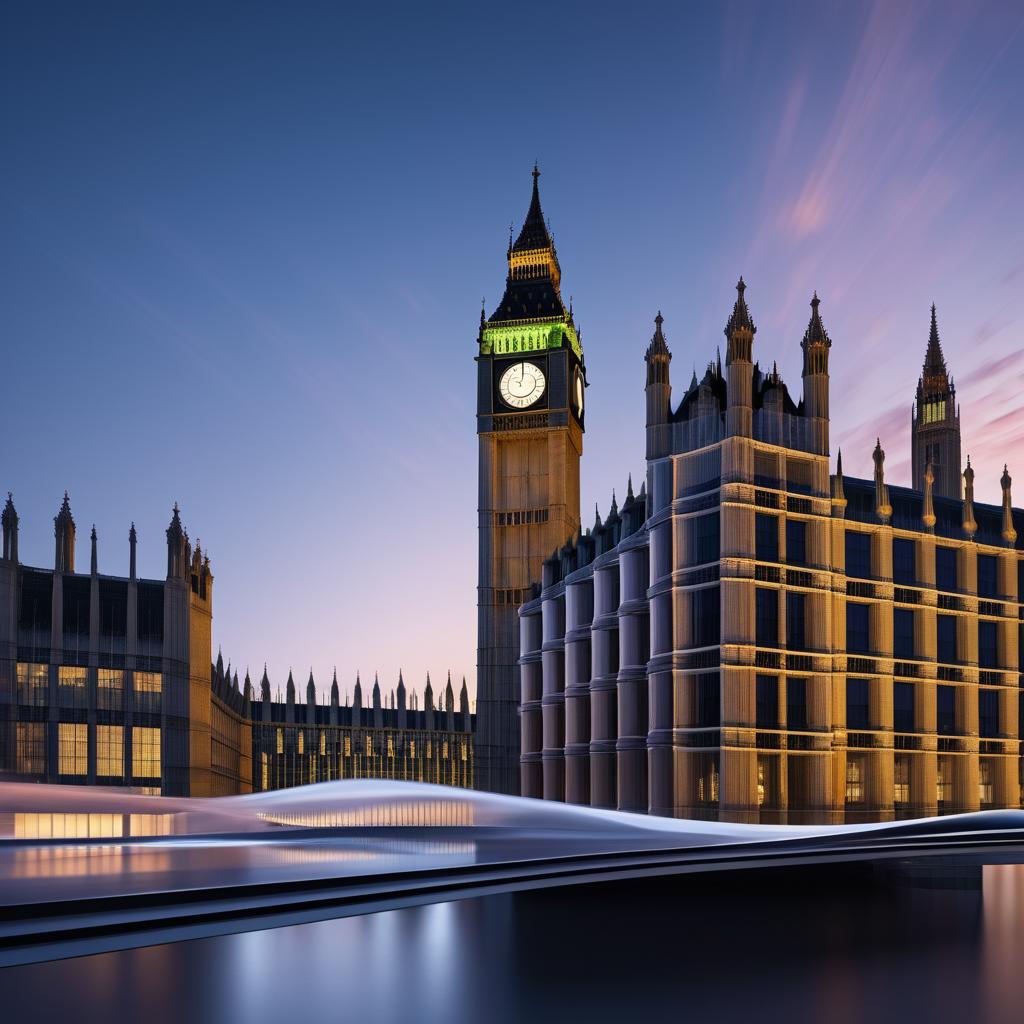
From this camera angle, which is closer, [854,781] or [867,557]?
[854,781]

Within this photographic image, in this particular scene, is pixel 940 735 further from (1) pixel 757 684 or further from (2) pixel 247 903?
(2) pixel 247 903

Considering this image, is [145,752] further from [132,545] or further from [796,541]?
[796,541]

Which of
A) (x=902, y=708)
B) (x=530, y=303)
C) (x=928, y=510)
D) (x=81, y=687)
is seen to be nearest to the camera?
(x=902, y=708)

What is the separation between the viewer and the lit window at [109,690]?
7306 cm

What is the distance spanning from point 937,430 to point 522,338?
5111cm

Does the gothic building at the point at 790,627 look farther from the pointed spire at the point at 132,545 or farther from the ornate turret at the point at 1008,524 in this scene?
the pointed spire at the point at 132,545

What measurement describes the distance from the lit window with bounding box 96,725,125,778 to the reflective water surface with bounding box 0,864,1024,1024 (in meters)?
Answer: 53.5

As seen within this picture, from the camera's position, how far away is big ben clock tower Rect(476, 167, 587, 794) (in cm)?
11269

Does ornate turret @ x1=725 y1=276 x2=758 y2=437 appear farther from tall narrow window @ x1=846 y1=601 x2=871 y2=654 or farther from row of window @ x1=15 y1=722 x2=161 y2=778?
row of window @ x1=15 y1=722 x2=161 y2=778

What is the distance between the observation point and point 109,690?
241 feet

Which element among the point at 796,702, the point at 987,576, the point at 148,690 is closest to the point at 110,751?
the point at 148,690

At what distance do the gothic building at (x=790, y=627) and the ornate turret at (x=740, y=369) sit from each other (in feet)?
0.37

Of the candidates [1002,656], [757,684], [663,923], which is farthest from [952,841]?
[1002,656]

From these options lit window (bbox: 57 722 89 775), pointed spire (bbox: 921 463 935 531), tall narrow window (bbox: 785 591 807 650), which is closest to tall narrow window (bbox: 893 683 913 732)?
tall narrow window (bbox: 785 591 807 650)
